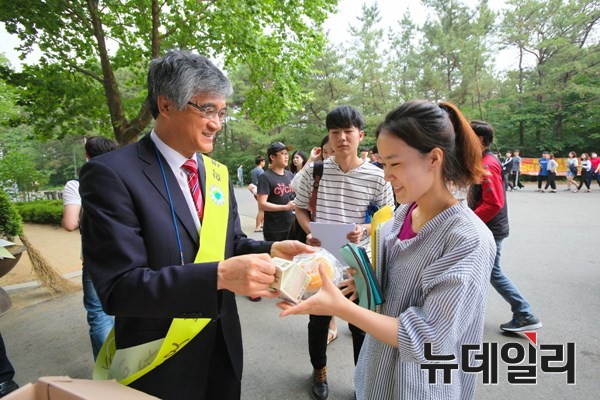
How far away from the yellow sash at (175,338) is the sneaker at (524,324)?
10.8 ft

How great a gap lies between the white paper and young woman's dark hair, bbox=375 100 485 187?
91 cm

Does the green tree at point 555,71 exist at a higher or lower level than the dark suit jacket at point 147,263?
higher

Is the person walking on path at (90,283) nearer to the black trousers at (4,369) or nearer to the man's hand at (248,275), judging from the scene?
the black trousers at (4,369)

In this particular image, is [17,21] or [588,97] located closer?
[17,21]

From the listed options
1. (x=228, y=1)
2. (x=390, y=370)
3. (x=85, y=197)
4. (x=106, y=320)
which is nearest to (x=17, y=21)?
(x=228, y=1)

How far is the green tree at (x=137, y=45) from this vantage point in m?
6.07

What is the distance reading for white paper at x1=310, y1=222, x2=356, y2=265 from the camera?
2.17 metres

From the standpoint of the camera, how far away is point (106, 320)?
9.73 ft

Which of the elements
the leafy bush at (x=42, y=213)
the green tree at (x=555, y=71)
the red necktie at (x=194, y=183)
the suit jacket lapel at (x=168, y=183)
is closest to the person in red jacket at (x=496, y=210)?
the red necktie at (x=194, y=183)

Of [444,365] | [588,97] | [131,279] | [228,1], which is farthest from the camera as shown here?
[588,97]

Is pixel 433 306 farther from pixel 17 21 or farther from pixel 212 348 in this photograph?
pixel 17 21

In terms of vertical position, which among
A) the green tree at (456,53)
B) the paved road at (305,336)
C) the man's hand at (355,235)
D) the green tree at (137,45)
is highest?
the green tree at (456,53)

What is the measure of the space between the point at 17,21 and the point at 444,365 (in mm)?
8332

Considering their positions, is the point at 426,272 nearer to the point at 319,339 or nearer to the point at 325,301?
the point at 325,301
